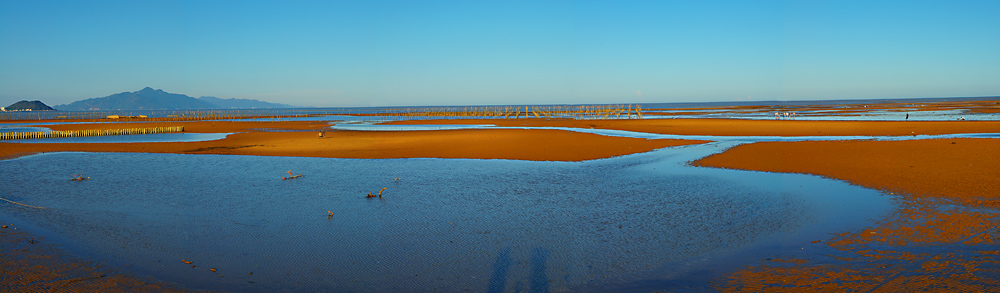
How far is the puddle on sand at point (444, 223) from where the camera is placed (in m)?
6.69

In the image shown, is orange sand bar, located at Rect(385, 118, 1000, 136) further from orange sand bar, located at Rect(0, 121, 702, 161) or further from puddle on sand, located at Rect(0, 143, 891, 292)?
puddle on sand, located at Rect(0, 143, 891, 292)

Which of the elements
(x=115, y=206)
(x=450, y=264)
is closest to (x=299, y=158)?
(x=115, y=206)

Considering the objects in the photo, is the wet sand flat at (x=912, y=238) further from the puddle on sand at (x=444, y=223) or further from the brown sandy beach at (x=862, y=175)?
the puddle on sand at (x=444, y=223)

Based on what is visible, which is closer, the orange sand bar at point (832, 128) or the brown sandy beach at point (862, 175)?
the brown sandy beach at point (862, 175)

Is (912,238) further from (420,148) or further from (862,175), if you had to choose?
(420,148)

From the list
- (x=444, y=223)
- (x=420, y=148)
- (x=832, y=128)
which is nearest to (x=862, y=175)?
(x=444, y=223)

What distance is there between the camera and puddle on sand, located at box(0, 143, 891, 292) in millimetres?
6688

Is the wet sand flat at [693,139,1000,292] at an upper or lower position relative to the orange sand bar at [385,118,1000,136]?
lower

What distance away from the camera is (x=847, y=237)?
26.0ft

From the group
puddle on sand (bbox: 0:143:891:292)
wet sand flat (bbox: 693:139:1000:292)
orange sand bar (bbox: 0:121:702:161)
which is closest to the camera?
wet sand flat (bbox: 693:139:1000:292)

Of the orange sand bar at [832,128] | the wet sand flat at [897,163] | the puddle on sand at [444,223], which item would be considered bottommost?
the puddle on sand at [444,223]

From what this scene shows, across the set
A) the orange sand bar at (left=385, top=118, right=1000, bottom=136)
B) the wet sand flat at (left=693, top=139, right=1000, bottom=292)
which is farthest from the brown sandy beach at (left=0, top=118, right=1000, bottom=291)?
the orange sand bar at (left=385, top=118, right=1000, bottom=136)

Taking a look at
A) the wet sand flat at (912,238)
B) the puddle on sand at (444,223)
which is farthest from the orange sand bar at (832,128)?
the puddle on sand at (444,223)

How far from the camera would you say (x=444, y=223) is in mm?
9484
